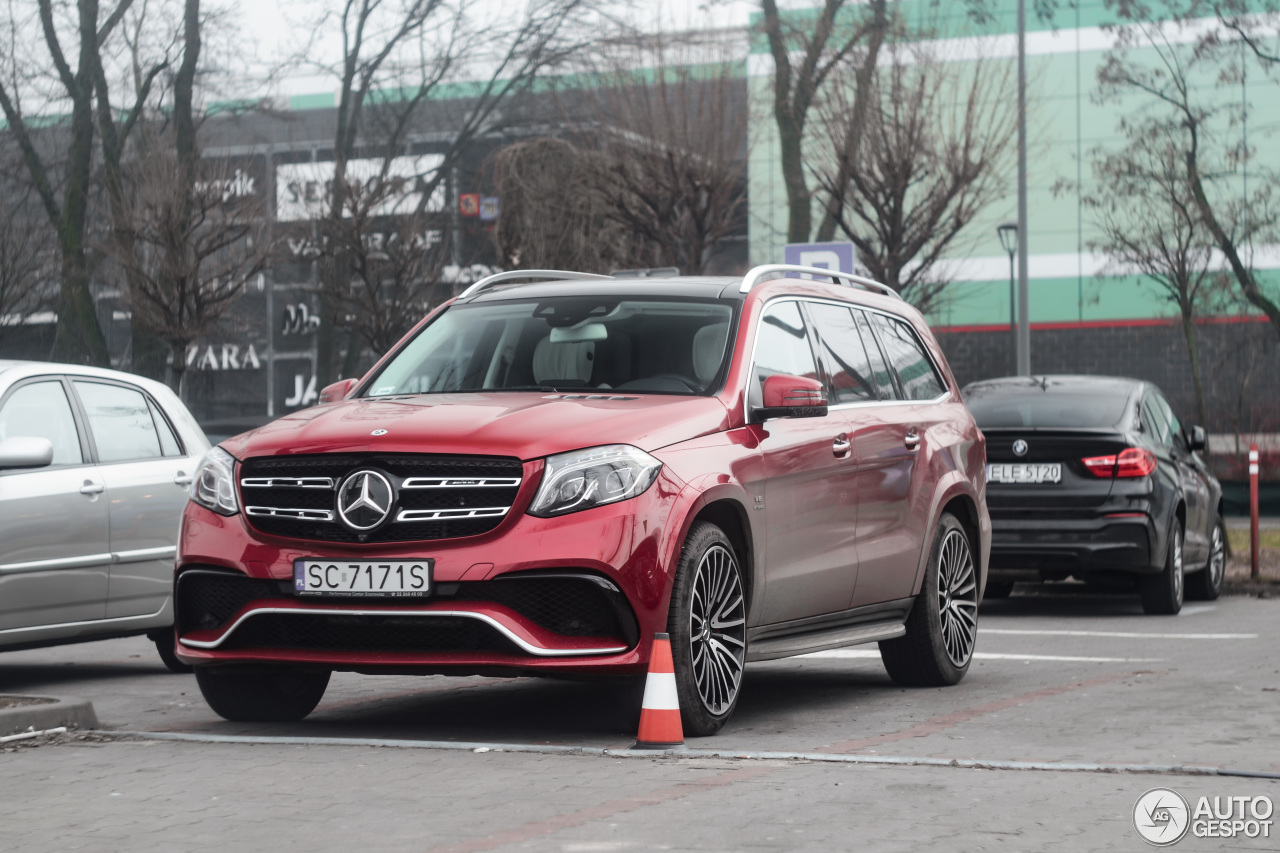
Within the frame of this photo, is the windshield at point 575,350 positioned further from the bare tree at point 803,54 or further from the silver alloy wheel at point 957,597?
the bare tree at point 803,54

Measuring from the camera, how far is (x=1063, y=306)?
4697cm

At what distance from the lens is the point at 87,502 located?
360 inches

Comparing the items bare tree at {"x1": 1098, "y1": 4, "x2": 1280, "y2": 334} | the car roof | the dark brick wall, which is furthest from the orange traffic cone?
the dark brick wall

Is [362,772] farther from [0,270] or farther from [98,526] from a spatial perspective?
[0,270]

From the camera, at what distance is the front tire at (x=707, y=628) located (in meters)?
6.42

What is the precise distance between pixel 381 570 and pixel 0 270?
2697cm

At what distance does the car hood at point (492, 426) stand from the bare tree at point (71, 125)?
26.7m

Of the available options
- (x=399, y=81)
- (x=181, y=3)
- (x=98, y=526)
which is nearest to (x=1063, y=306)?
(x=399, y=81)

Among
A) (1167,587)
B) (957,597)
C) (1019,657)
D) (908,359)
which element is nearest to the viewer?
(957,597)

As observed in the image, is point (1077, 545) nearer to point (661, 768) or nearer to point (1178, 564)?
point (1178, 564)

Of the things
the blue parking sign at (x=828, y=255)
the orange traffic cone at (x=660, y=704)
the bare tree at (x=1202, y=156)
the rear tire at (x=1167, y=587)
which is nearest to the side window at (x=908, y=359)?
the orange traffic cone at (x=660, y=704)

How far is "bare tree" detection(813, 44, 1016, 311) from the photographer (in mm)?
22422

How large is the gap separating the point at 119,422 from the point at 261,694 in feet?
9.70

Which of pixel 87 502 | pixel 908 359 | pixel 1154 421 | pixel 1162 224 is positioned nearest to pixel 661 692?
pixel 908 359
